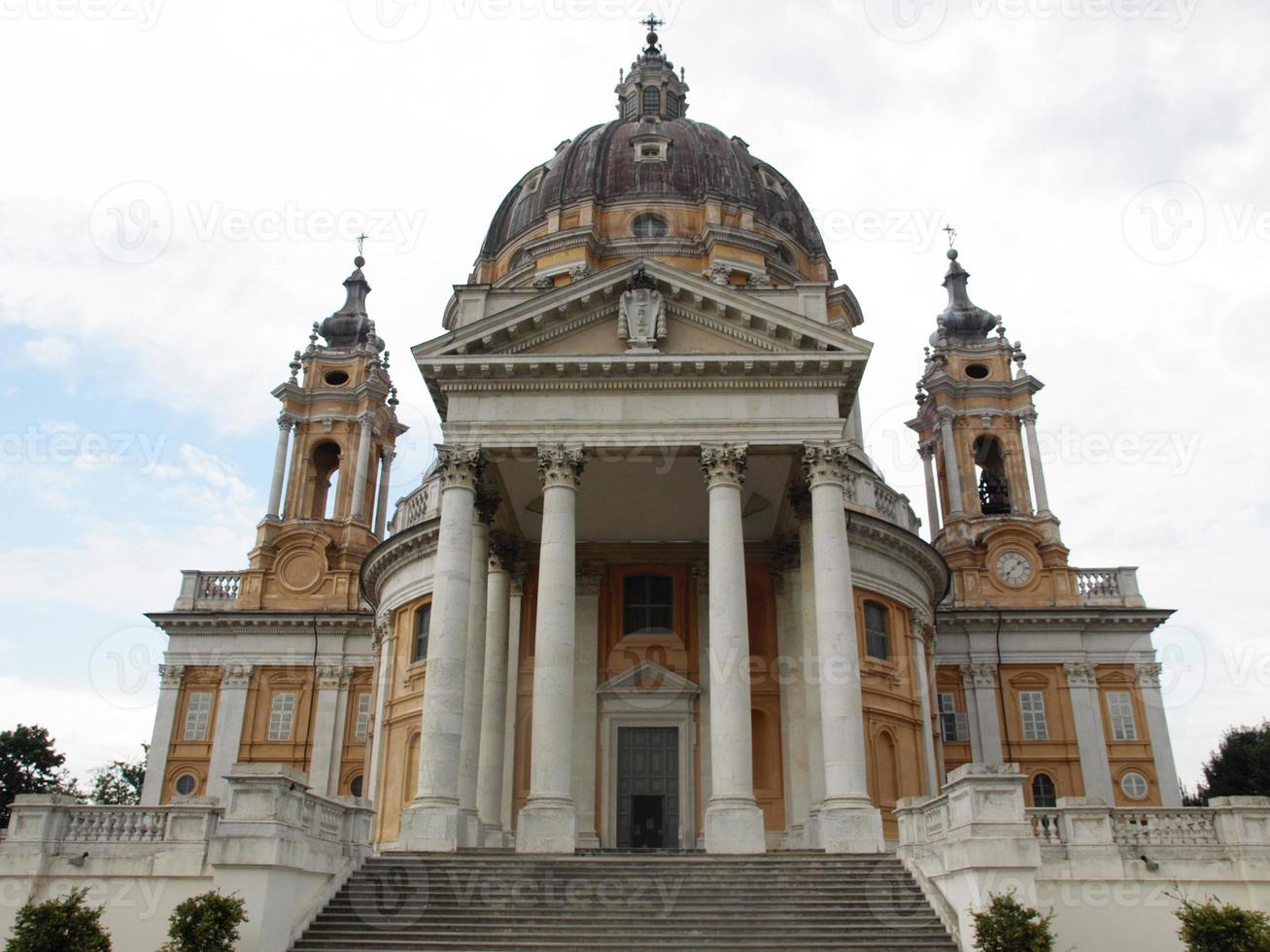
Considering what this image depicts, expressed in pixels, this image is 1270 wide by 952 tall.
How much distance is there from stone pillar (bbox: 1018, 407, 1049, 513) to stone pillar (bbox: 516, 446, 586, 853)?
82.6ft

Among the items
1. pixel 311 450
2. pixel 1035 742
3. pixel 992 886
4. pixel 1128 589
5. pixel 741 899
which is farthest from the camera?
pixel 311 450

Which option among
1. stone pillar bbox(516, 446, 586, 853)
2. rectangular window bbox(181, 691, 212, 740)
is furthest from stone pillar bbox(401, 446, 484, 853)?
rectangular window bbox(181, 691, 212, 740)

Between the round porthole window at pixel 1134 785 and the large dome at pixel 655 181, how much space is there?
21.7m

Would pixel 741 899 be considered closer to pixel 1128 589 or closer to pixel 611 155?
pixel 1128 589

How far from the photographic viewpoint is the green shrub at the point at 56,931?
42.6 ft

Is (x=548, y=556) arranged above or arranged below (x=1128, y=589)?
below

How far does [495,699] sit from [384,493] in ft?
72.5

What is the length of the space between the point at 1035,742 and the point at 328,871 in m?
26.9

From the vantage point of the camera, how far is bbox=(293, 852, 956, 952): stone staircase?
47.9 feet

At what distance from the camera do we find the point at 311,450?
43625mm

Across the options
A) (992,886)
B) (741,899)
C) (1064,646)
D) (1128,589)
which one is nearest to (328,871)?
(741,899)


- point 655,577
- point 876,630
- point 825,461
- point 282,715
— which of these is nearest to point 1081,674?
point 876,630

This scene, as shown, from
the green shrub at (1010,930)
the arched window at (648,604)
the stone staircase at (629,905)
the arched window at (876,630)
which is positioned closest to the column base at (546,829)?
the stone staircase at (629,905)

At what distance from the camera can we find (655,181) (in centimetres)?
3909
